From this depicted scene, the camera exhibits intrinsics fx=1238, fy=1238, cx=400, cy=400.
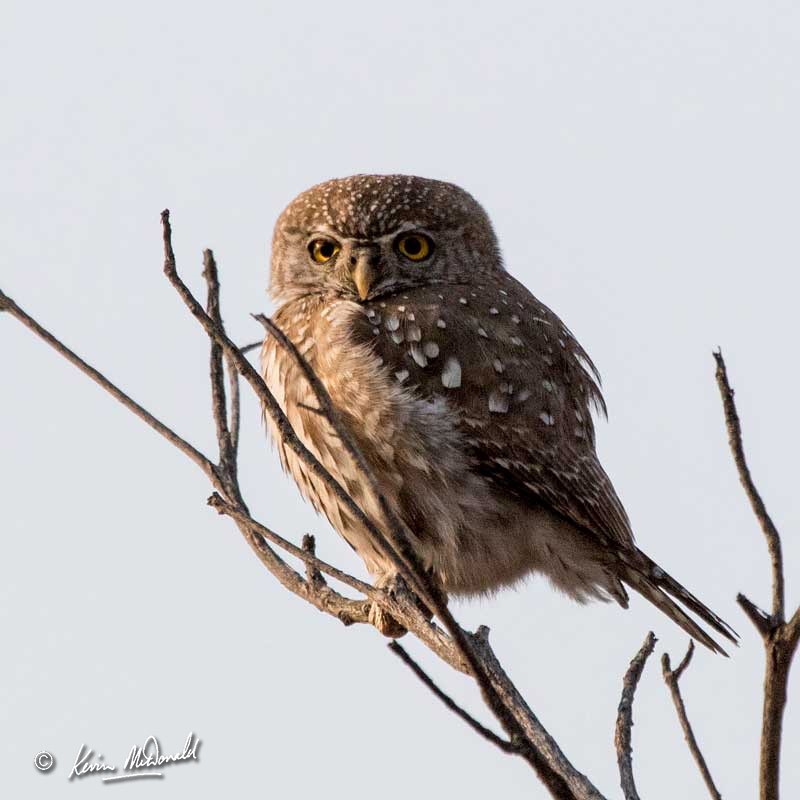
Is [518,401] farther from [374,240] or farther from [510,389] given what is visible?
[374,240]

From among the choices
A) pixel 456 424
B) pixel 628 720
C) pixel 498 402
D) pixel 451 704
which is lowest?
pixel 451 704

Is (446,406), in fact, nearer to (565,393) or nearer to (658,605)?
(565,393)

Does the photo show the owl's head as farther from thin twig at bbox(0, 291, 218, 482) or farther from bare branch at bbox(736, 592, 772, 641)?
bare branch at bbox(736, 592, 772, 641)

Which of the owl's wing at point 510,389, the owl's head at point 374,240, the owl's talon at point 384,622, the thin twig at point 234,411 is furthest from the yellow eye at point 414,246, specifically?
the owl's talon at point 384,622

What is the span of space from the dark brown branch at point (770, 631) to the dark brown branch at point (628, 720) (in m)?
0.59

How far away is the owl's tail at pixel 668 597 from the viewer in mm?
4723

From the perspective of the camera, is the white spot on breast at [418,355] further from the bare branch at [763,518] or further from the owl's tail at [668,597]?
the bare branch at [763,518]

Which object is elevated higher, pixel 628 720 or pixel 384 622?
pixel 384 622

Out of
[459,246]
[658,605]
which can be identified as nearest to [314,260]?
[459,246]

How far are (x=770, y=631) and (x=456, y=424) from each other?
2.50 meters

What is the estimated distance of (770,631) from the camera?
2.23 m

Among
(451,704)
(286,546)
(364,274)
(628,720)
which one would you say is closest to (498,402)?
(364,274)

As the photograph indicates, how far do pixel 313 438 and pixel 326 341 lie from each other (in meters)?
0.46

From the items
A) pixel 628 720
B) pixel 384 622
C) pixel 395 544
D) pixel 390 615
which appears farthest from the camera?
pixel 384 622
